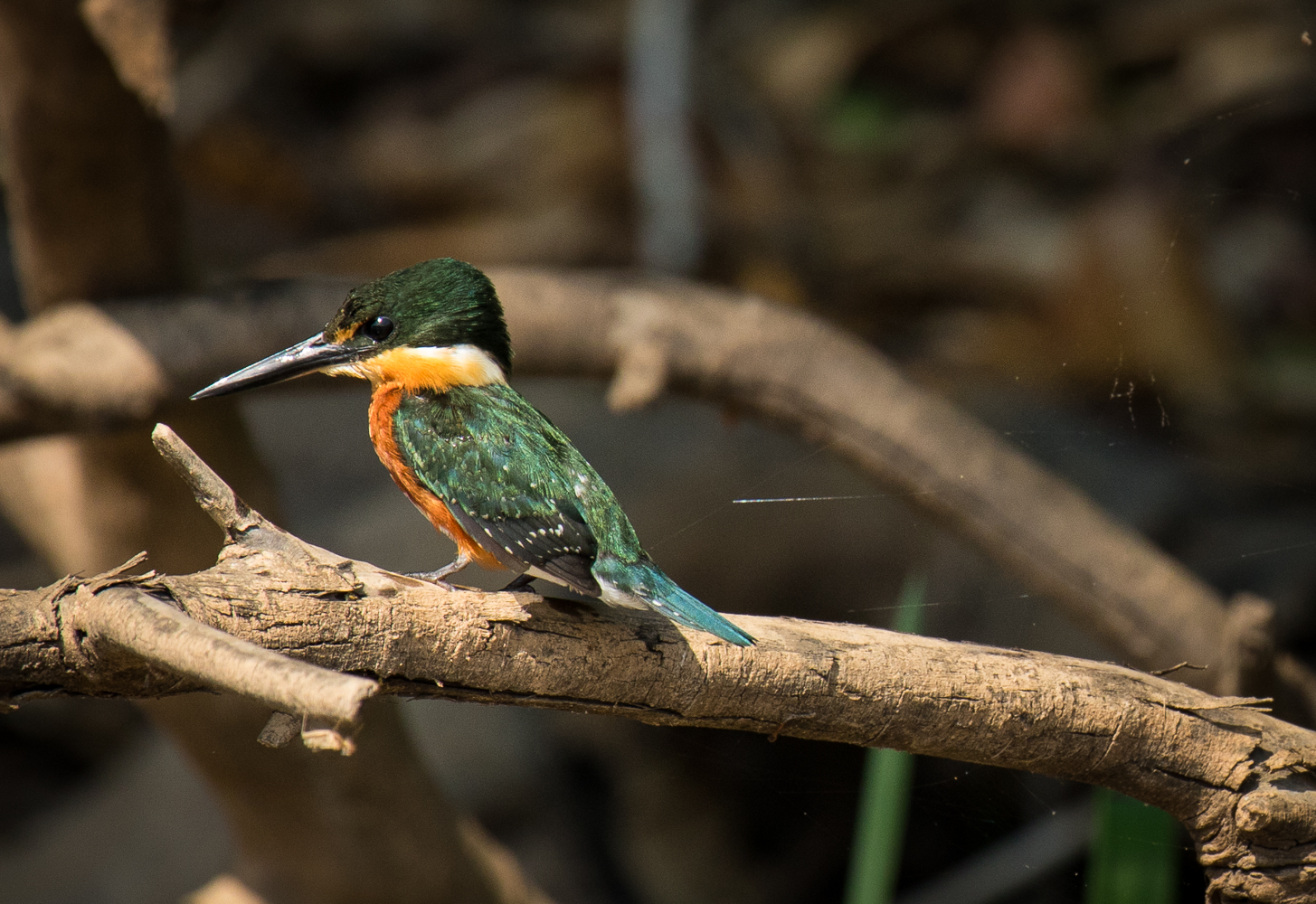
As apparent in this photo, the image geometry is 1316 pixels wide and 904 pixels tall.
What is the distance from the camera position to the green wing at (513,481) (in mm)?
1394

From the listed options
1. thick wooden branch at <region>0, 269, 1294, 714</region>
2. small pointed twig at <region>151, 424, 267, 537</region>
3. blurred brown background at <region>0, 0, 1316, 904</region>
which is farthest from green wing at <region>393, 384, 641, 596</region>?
thick wooden branch at <region>0, 269, 1294, 714</region>

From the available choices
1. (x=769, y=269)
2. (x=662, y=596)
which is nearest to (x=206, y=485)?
(x=662, y=596)

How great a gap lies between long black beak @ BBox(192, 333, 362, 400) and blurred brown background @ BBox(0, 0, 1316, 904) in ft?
3.16

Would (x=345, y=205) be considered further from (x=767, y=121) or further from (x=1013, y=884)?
(x=1013, y=884)

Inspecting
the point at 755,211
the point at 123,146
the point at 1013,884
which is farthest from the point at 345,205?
the point at 1013,884

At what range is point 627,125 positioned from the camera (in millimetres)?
5316

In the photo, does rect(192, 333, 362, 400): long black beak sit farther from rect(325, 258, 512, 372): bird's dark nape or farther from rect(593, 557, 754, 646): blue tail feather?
rect(593, 557, 754, 646): blue tail feather

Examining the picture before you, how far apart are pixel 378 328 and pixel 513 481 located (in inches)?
11.1

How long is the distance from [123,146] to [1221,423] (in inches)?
145

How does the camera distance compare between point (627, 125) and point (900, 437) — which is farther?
point (627, 125)

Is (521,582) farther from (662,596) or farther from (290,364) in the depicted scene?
(290,364)

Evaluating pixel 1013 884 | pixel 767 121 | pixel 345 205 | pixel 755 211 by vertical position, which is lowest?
pixel 1013 884

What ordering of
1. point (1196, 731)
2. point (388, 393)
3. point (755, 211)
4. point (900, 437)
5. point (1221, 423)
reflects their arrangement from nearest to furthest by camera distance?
point (1196, 731), point (388, 393), point (900, 437), point (1221, 423), point (755, 211)

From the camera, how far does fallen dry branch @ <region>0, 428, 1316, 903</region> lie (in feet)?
3.79
